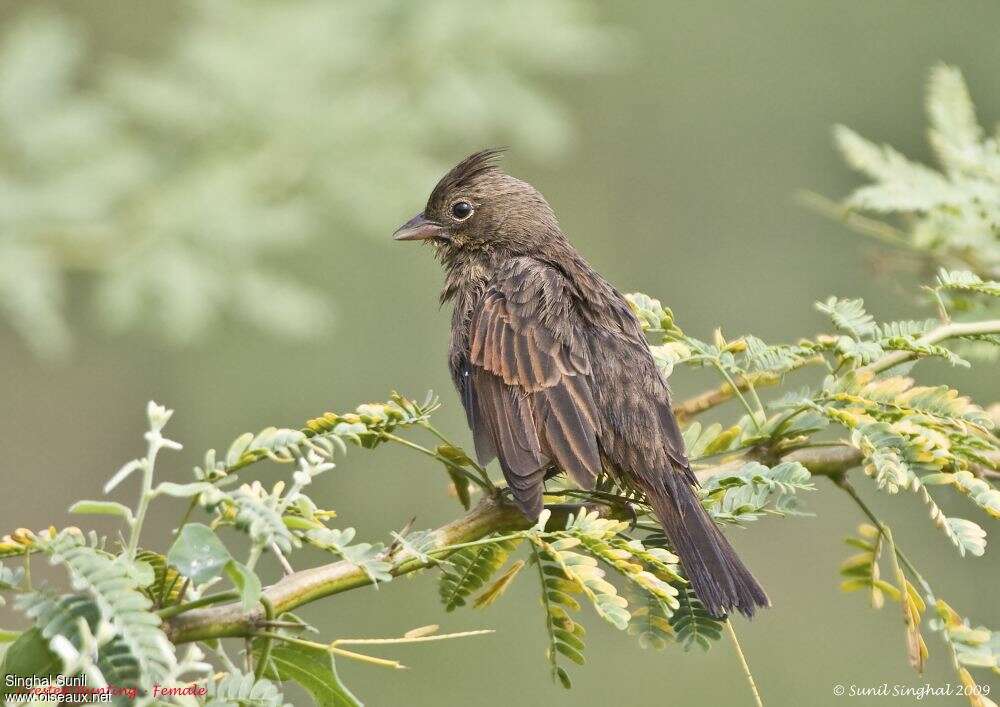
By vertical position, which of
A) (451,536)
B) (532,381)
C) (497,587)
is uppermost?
(532,381)

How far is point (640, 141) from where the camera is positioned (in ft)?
44.1

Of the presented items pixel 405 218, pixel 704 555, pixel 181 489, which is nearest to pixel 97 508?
pixel 181 489

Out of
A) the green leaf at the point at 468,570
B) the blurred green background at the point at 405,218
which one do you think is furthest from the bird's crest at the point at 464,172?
the green leaf at the point at 468,570

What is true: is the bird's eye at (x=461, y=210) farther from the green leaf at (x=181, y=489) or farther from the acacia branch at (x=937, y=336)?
the green leaf at (x=181, y=489)

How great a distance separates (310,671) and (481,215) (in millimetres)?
2795

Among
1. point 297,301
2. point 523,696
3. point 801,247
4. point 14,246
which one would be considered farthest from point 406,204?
point 801,247

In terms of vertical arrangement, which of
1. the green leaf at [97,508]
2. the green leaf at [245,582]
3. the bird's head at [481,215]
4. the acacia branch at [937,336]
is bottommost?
the green leaf at [245,582]

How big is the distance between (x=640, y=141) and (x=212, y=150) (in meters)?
8.41

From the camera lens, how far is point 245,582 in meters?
2.05

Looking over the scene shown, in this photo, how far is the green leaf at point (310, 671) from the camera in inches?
90.7

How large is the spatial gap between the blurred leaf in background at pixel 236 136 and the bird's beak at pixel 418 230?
22.1 inches

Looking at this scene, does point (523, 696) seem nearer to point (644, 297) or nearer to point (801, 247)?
point (801, 247)

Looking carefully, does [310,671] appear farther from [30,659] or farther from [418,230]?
[418,230]

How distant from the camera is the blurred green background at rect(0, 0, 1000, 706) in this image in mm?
5277
